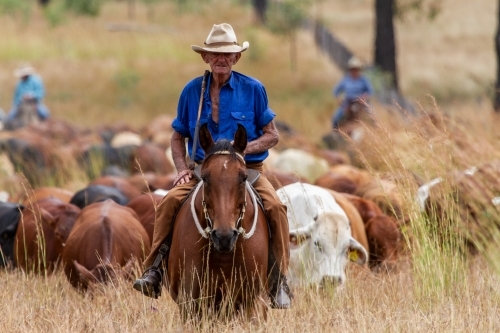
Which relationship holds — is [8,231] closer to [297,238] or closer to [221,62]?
[297,238]

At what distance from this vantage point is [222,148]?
25.6 ft

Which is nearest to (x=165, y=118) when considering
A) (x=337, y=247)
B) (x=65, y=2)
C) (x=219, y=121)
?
(x=337, y=247)

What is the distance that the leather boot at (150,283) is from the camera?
8.20 m

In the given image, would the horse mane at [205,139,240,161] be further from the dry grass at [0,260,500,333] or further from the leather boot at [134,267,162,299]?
the dry grass at [0,260,500,333]

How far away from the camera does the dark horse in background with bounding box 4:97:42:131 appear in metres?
27.3

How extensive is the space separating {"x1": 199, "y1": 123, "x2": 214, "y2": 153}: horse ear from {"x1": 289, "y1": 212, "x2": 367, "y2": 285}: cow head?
240cm

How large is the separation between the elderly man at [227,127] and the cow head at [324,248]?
5.61 ft

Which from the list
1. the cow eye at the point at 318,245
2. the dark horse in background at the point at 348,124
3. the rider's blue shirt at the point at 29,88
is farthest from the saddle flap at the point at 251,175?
the rider's blue shirt at the point at 29,88

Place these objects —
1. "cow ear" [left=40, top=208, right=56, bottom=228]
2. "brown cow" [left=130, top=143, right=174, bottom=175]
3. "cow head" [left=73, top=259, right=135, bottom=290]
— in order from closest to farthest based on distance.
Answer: "cow head" [left=73, top=259, right=135, bottom=290]
"cow ear" [left=40, top=208, right=56, bottom=228]
"brown cow" [left=130, top=143, right=174, bottom=175]

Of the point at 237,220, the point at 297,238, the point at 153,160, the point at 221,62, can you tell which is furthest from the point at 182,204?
the point at 153,160

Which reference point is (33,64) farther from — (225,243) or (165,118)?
(225,243)

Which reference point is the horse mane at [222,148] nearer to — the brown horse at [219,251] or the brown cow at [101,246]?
the brown horse at [219,251]

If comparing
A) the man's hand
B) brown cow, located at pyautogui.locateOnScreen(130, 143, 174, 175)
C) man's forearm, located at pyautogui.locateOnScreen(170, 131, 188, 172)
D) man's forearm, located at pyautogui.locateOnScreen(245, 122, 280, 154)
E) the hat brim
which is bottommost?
brown cow, located at pyautogui.locateOnScreen(130, 143, 174, 175)

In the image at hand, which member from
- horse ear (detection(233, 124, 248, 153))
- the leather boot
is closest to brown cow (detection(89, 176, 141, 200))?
the leather boot
